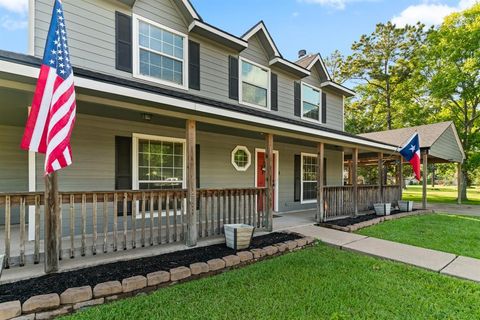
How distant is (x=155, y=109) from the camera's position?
433 cm

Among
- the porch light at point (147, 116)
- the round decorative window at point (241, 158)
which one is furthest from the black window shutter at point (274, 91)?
the porch light at point (147, 116)

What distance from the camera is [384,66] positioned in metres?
22.0

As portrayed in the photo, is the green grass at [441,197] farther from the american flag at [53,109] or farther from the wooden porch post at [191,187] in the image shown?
the american flag at [53,109]

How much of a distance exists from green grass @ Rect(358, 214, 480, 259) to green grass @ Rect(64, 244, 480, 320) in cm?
190

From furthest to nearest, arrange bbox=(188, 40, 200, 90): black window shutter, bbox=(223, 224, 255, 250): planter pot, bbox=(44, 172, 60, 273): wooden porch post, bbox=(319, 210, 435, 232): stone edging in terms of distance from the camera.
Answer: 1. bbox=(188, 40, 200, 90): black window shutter
2. bbox=(319, 210, 435, 232): stone edging
3. bbox=(223, 224, 255, 250): planter pot
4. bbox=(44, 172, 60, 273): wooden porch post

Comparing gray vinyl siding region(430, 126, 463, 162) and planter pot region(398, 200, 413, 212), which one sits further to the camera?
gray vinyl siding region(430, 126, 463, 162)

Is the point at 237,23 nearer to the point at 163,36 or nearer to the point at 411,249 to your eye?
the point at 163,36

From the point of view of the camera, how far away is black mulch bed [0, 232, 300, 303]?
2.90 metres

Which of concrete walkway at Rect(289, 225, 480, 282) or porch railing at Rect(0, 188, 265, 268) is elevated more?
porch railing at Rect(0, 188, 265, 268)

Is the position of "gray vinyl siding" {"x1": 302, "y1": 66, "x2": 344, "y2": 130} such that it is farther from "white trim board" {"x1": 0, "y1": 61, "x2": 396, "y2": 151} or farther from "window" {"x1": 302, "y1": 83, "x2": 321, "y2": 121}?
"white trim board" {"x1": 0, "y1": 61, "x2": 396, "y2": 151}

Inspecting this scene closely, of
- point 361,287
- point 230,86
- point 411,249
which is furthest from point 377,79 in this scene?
point 361,287

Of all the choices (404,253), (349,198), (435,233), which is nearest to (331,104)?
(349,198)

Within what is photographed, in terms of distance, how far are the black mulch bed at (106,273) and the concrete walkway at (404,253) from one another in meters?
1.88

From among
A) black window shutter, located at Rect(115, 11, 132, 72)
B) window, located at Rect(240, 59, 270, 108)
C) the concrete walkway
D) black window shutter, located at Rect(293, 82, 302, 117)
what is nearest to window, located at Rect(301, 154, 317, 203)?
black window shutter, located at Rect(293, 82, 302, 117)
